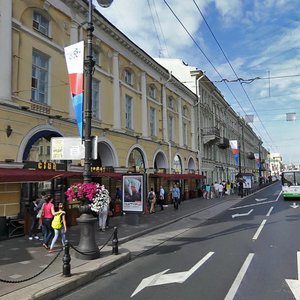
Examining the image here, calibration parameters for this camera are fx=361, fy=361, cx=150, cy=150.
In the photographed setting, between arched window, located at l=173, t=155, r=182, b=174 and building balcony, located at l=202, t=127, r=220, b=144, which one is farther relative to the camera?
building balcony, located at l=202, t=127, r=220, b=144

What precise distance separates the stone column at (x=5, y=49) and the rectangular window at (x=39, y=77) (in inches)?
73.3

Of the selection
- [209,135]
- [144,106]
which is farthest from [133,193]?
[209,135]

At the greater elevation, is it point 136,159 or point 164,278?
point 136,159

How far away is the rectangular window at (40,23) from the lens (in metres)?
16.4

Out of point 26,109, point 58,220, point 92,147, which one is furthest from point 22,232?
point 92,147

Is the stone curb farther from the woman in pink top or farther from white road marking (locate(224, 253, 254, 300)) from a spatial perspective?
white road marking (locate(224, 253, 254, 300))

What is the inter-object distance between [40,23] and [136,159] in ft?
40.2

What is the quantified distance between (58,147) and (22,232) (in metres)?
3.92

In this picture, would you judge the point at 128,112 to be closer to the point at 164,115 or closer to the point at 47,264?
the point at 164,115

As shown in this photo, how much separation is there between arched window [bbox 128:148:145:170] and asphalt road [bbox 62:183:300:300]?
11704 mm

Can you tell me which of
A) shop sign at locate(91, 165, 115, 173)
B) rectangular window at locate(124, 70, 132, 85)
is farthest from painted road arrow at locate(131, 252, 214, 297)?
rectangular window at locate(124, 70, 132, 85)

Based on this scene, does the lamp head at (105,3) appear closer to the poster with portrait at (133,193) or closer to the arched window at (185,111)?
the poster with portrait at (133,193)

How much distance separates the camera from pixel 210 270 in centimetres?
852

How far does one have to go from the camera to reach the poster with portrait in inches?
646
